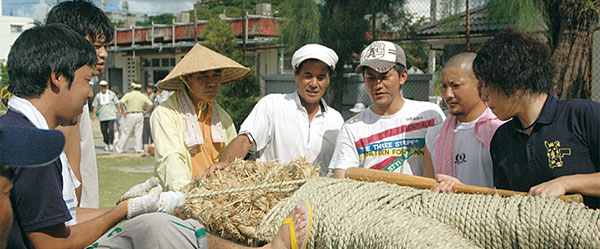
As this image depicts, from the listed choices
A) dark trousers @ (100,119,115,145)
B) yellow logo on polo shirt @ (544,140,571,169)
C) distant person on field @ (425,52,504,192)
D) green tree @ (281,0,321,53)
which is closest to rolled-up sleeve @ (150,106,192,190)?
distant person on field @ (425,52,504,192)

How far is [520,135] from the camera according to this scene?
213cm

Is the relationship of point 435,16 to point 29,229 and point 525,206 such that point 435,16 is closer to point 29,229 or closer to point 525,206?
point 525,206

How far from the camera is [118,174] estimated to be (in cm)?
888

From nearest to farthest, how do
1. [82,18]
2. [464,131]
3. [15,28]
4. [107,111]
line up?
[464,131], [82,18], [107,111], [15,28]

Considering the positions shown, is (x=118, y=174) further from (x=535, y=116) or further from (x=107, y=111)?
(x=535, y=116)

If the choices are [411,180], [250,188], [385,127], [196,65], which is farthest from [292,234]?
[196,65]

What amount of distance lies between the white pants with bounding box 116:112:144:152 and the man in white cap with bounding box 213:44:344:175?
9590 millimetres

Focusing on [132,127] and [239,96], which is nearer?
[239,96]

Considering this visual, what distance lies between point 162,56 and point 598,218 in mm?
22116

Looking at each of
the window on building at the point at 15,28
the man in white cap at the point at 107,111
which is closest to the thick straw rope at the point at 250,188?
the man in white cap at the point at 107,111

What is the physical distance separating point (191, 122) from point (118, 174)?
637cm

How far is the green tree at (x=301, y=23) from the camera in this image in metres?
8.71

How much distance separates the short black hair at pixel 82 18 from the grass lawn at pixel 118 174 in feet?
12.9

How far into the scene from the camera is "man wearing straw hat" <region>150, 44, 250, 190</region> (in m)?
2.89
